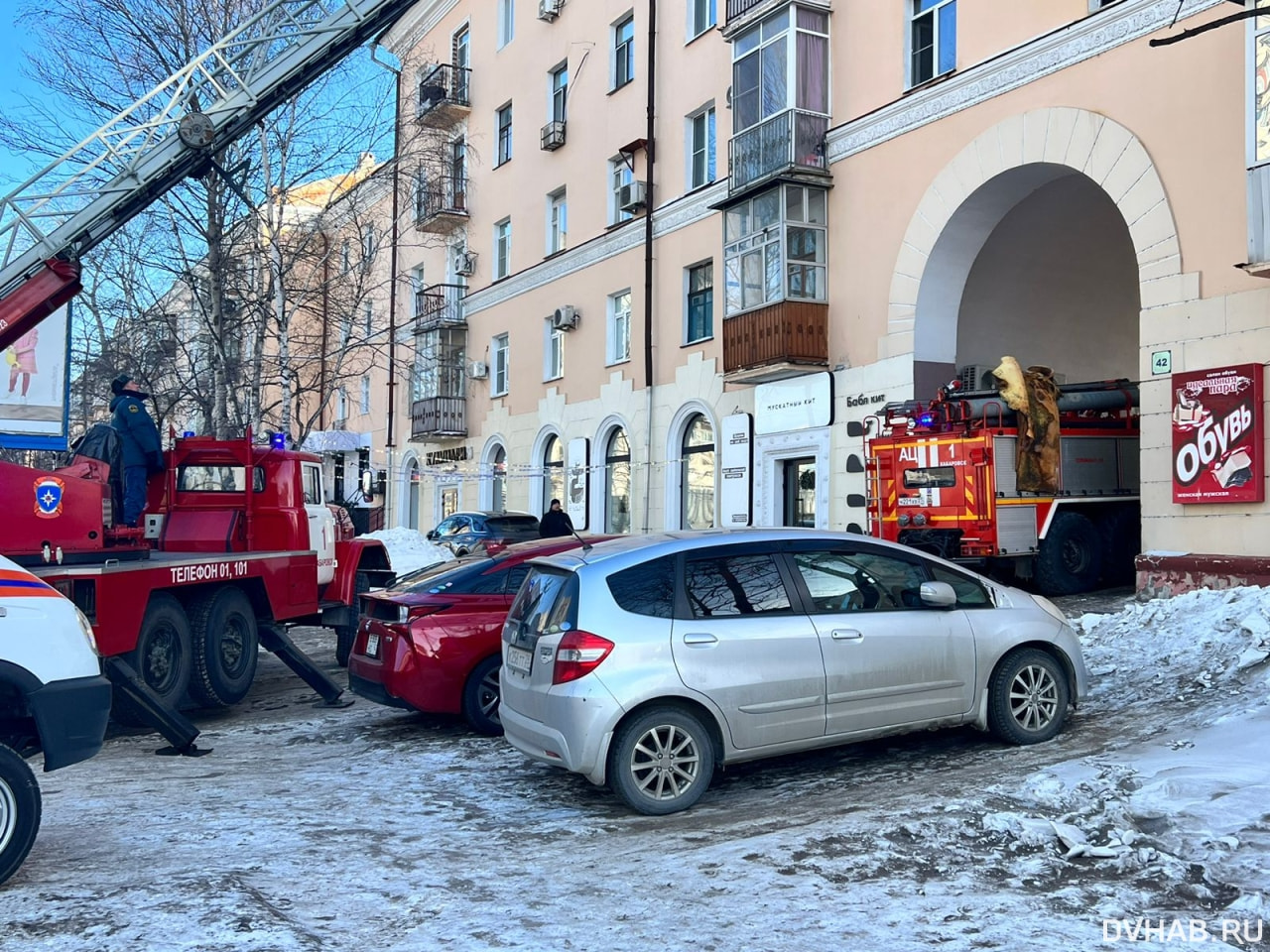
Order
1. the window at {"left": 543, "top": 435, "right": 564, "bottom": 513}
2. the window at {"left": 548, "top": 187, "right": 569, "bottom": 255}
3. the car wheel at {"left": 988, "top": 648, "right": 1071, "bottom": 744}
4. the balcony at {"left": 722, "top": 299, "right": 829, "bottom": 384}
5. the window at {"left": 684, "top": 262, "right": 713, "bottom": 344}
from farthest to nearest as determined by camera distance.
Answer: the window at {"left": 548, "top": 187, "right": 569, "bottom": 255}
the window at {"left": 543, "top": 435, "right": 564, "bottom": 513}
the window at {"left": 684, "top": 262, "right": 713, "bottom": 344}
the balcony at {"left": 722, "top": 299, "right": 829, "bottom": 384}
the car wheel at {"left": 988, "top": 648, "right": 1071, "bottom": 744}

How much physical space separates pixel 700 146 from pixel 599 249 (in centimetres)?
397

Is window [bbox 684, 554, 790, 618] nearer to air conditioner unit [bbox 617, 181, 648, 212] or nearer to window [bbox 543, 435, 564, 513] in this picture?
air conditioner unit [bbox 617, 181, 648, 212]

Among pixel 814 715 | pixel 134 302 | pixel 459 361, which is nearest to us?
pixel 814 715

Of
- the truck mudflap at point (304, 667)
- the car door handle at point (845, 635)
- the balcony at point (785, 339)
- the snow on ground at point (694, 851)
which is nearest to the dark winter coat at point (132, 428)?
the truck mudflap at point (304, 667)

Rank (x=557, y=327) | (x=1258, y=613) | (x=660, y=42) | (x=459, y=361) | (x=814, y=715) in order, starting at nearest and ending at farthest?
(x=814, y=715)
(x=1258, y=613)
(x=660, y=42)
(x=557, y=327)
(x=459, y=361)

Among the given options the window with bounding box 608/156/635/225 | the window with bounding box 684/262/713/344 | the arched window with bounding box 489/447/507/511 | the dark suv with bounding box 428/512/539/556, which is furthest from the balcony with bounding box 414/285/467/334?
the window with bounding box 684/262/713/344

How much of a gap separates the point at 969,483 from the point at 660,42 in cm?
1440

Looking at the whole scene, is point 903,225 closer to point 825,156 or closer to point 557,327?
point 825,156

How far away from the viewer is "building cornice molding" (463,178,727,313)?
76.3 ft

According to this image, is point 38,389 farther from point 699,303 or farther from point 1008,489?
point 1008,489

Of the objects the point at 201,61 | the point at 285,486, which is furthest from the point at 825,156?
the point at 285,486

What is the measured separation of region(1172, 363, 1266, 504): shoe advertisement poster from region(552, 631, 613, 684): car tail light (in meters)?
9.70

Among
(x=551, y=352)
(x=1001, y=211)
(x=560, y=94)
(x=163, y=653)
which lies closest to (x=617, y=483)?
Result: (x=551, y=352)

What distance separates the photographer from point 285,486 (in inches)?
476
